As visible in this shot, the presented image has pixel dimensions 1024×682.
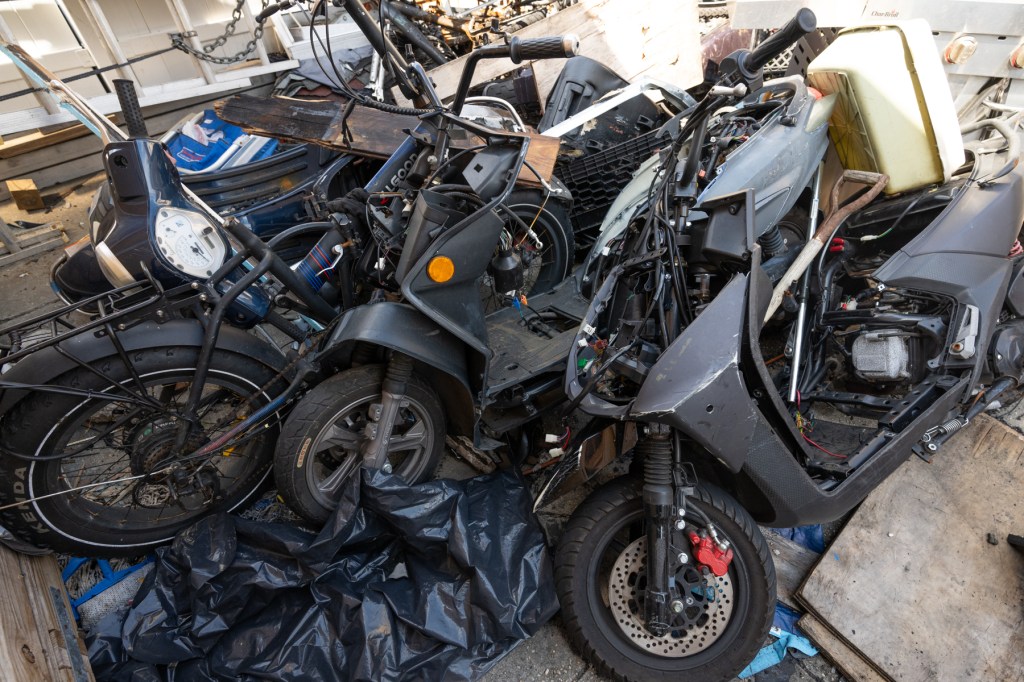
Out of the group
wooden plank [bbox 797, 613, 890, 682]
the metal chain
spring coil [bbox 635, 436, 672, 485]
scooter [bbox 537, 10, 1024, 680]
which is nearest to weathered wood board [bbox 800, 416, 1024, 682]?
wooden plank [bbox 797, 613, 890, 682]

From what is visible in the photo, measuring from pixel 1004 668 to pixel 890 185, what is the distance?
1.98 m

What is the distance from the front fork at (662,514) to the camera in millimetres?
1900

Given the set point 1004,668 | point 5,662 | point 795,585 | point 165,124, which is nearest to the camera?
point 5,662

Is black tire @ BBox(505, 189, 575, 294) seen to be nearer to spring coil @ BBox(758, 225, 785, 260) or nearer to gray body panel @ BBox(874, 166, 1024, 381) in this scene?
spring coil @ BBox(758, 225, 785, 260)

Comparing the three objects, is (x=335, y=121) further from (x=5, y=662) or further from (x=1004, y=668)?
(x=1004, y=668)

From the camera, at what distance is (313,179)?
358 centimetres

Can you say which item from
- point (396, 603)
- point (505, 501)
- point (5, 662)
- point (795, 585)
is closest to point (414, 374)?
point (505, 501)

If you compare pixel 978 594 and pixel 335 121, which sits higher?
pixel 335 121

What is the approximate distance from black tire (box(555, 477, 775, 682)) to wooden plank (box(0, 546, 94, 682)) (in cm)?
165

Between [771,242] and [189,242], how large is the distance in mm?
2450

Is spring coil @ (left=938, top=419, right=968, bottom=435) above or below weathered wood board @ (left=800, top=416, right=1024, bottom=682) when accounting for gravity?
above

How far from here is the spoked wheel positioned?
3.02 meters

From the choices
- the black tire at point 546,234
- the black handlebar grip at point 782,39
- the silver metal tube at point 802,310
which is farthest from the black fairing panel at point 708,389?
the black tire at point 546,234

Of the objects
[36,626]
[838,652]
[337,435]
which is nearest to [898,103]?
[838,652]
